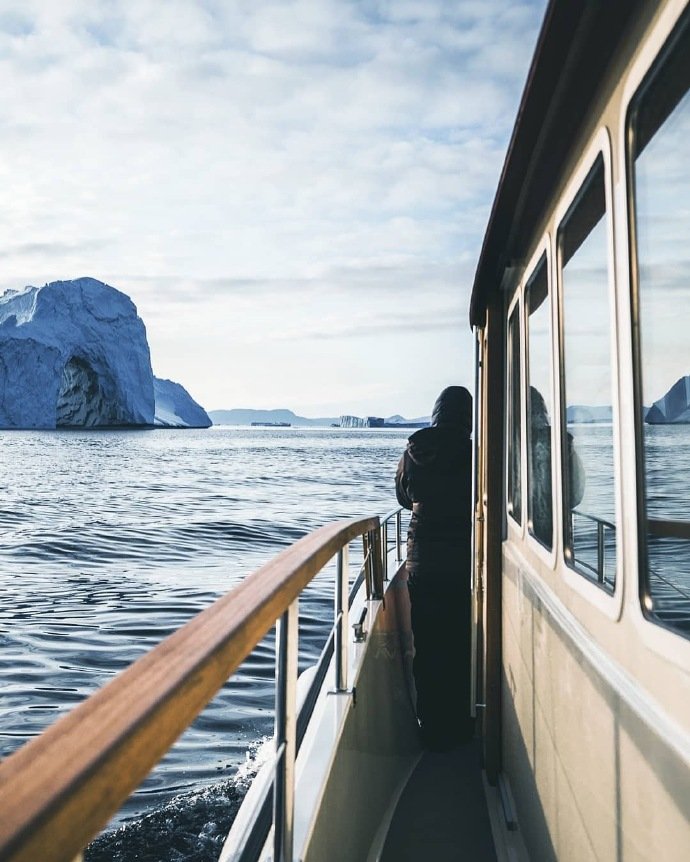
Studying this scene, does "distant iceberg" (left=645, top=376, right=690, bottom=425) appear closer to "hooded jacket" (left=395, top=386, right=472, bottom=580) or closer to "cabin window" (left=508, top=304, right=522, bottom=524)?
"cabin window" (left=508, top=304, right=522, bottom=524)

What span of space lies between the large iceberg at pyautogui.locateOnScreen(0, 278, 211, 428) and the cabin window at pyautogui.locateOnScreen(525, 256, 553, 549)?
6086 cm

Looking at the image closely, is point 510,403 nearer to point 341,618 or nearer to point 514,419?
point 514,419

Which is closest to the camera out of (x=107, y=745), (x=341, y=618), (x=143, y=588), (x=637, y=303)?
(x=107, y=745)

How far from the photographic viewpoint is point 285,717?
147cm

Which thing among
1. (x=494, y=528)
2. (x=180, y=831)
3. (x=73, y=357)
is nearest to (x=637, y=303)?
(x=494, y=528)

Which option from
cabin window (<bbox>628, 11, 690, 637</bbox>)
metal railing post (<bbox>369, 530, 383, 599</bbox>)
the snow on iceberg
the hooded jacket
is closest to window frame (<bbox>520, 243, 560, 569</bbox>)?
cabin window (<bbox>628, 11, 690, 637</bbox>)

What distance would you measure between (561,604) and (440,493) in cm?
211

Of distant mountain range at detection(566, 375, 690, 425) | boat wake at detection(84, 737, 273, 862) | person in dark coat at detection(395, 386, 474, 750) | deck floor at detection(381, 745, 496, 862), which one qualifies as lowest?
boat wake at detection(84, 737, 273, 862)

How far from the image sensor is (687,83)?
4.49 feet

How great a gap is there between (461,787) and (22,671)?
5.12m

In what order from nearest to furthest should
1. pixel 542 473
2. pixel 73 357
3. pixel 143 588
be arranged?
pixel 542 473, pixel 143 588, pixel 73 357

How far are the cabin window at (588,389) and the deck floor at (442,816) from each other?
1.67 m

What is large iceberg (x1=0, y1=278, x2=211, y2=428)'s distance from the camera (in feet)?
198

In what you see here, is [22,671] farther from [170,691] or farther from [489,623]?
[170,691]
